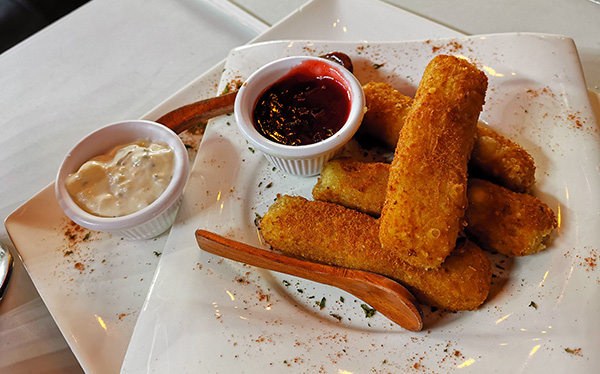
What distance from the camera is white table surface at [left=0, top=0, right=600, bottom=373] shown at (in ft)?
10.3

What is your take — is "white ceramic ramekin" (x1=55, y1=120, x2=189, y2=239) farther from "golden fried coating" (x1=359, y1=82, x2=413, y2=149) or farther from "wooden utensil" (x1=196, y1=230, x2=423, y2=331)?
"golden fried coating" (x1=359, y1=82, x2=413, y2=149)

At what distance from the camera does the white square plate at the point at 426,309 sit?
1780 millimetres

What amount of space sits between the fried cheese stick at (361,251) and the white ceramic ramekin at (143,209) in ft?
1.67

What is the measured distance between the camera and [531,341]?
1.73m

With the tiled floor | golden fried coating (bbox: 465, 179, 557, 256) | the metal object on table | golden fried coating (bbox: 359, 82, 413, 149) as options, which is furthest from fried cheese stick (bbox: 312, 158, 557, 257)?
the tiled floor

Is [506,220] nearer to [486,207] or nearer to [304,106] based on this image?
[486,207]

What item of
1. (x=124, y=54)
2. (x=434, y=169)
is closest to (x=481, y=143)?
(x=434, y=169)

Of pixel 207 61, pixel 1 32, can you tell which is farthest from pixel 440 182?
pixel 1 32

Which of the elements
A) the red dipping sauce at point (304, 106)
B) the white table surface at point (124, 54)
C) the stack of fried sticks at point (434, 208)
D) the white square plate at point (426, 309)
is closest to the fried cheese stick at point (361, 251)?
the stack of fried sticks at point (434, 208)

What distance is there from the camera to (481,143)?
2.17 m

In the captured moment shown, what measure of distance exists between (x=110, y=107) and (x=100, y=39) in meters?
0.86

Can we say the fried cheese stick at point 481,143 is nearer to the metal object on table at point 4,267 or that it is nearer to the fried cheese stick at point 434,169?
the fried cheese stick at point 434,169

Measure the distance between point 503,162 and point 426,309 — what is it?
0.79m

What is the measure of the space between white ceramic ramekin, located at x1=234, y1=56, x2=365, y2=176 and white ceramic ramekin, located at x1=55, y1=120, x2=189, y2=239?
0.39m
